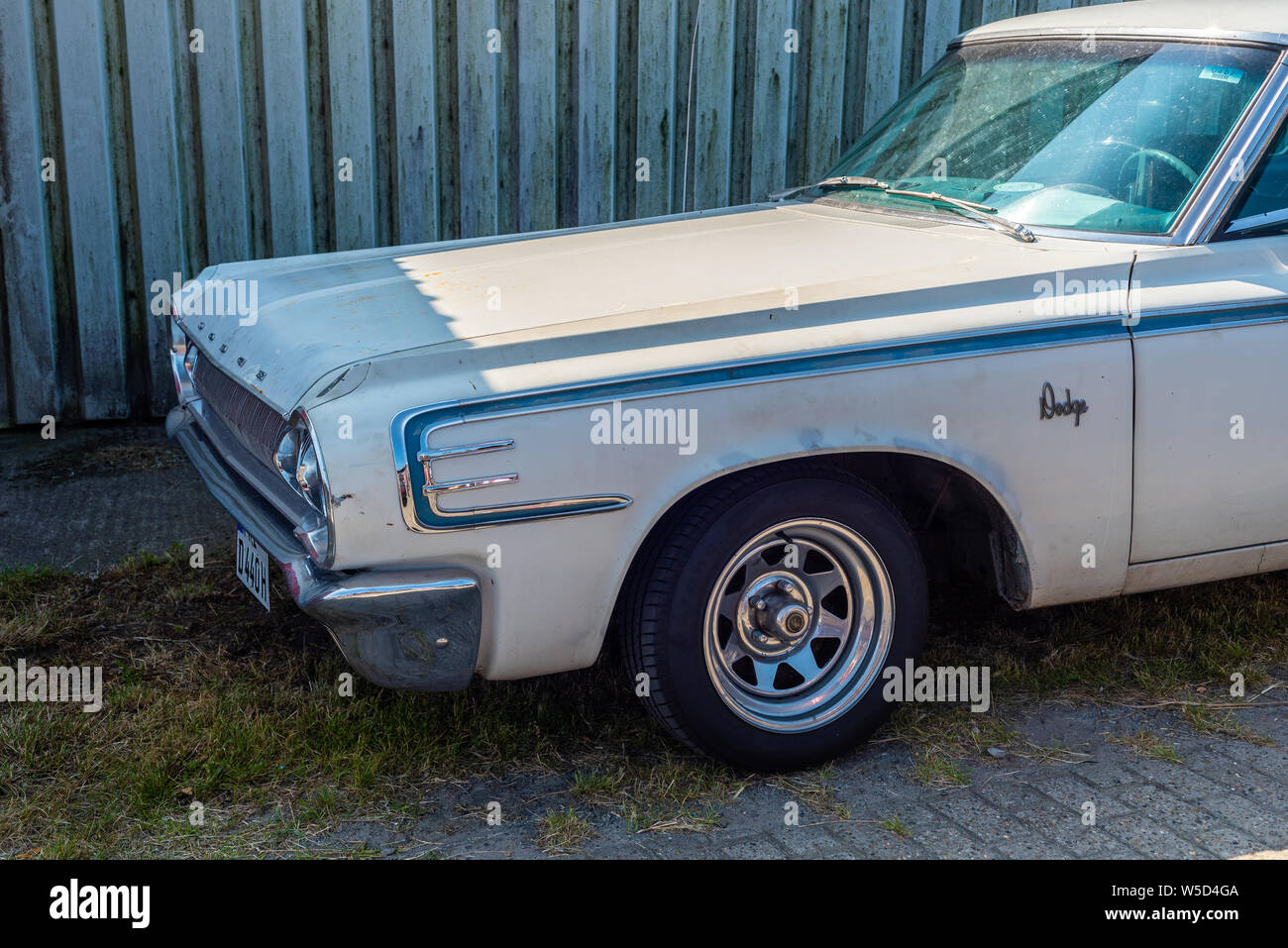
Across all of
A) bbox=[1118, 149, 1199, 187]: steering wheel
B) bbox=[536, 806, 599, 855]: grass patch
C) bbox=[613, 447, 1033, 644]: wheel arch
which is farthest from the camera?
bbox=[1118, 149, 1199, 187]: steering wheel

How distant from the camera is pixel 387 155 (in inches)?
242

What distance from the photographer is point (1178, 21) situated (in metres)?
3.75

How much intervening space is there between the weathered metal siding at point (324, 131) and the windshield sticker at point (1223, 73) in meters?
2.95

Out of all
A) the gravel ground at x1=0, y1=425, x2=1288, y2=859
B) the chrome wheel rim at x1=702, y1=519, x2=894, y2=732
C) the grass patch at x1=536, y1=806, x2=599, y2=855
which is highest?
the chrome wheel rim at x1=702, y1=519, x2=894, y2=732

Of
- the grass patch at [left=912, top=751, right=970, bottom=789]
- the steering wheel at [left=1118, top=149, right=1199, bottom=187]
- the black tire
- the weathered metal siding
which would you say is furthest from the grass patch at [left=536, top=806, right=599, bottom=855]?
the weathered metal siding

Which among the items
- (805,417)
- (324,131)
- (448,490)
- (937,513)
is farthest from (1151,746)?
(324,131)

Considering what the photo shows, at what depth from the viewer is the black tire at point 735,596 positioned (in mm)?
2973

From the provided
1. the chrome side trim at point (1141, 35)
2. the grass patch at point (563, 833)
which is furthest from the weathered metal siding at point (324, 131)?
the grass patch at point (563, 833)

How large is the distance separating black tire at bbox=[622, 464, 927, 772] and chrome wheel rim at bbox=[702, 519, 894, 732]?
12mm

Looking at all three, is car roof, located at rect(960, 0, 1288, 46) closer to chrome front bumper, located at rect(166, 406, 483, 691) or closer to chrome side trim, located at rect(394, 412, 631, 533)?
chrome side trim, located at rect(394, 412, 631, 533)

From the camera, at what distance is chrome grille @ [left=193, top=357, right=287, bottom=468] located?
3115 millimetres

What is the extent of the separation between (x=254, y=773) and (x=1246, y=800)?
2380mm

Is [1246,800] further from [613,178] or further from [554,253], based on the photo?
[613,178]
